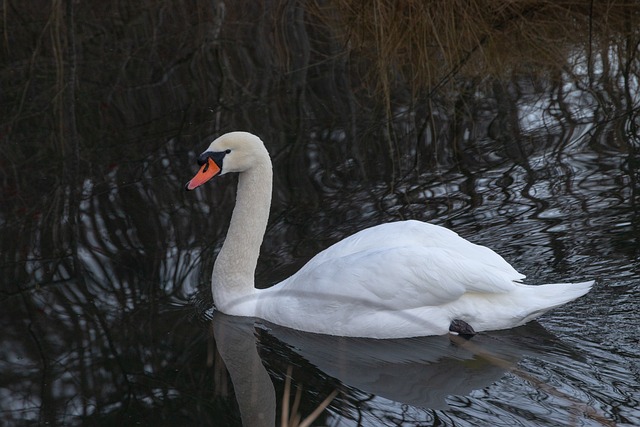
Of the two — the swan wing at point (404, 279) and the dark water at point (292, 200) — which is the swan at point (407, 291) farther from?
the dark water at point (292, 200)

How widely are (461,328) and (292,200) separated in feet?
7.41

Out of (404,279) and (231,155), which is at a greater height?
(231,155)

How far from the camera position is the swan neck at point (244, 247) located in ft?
20.0

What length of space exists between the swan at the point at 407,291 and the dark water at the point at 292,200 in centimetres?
11

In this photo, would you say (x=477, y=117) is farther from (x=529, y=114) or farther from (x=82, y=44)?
(x=82, y=44)

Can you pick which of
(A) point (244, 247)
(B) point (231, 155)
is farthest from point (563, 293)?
(B) point (231, 155)

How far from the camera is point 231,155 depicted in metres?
6.05

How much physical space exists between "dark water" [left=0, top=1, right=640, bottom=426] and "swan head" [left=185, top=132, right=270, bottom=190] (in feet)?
2.64

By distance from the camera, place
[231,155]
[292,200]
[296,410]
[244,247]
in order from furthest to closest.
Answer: [292,200] → [244,247] → [231,155] → [296,410]

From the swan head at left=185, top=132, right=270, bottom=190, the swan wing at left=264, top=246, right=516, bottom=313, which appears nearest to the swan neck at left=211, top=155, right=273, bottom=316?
the swan head at left=185, top=132, right=270, bottom=190

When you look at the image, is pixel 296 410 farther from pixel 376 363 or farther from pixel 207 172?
pixel 207 172

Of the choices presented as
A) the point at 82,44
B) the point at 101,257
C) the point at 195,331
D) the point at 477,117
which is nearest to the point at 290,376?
the point at 195,331

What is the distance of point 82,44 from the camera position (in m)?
11.6

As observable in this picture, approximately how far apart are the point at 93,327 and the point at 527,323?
2.46 metres
